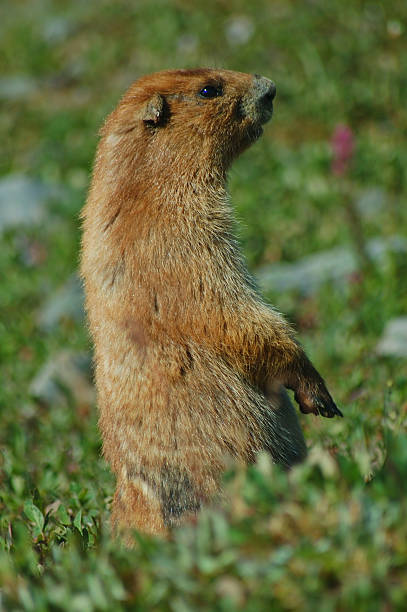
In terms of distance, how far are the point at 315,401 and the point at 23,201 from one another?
669 cm

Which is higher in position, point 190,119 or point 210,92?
point 210,92

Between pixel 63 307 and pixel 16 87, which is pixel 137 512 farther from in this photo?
pixel 16 87

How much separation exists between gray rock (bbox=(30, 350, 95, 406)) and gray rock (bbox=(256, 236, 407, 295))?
158cm

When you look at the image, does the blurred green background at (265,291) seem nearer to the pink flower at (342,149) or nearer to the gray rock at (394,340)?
the gray rock at (394,340)

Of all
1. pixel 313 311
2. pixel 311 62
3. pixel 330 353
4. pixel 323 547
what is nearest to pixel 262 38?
pixel 311 62

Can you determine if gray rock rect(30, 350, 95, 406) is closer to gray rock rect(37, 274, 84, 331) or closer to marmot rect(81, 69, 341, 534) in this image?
gray rock rect(37, 274, 84, 331)

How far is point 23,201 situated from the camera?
9.23 m

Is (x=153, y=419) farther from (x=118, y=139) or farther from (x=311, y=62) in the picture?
(x=311, y=62)

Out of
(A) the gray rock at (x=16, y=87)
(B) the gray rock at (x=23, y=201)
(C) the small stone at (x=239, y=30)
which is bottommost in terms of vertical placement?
(B) the gray rock at (x=23, y=201)

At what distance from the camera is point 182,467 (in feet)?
9.57

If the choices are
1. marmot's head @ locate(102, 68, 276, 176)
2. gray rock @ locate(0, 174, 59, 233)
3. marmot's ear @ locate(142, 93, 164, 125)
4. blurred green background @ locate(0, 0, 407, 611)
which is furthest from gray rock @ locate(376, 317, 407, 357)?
gray rock @ locate(0, 174, 59, 233)

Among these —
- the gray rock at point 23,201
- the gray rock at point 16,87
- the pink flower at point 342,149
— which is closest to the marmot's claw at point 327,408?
the pink flower at point 342,149

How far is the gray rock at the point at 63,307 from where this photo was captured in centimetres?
689

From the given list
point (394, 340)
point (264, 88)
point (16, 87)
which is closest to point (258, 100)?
point (264, 88)
